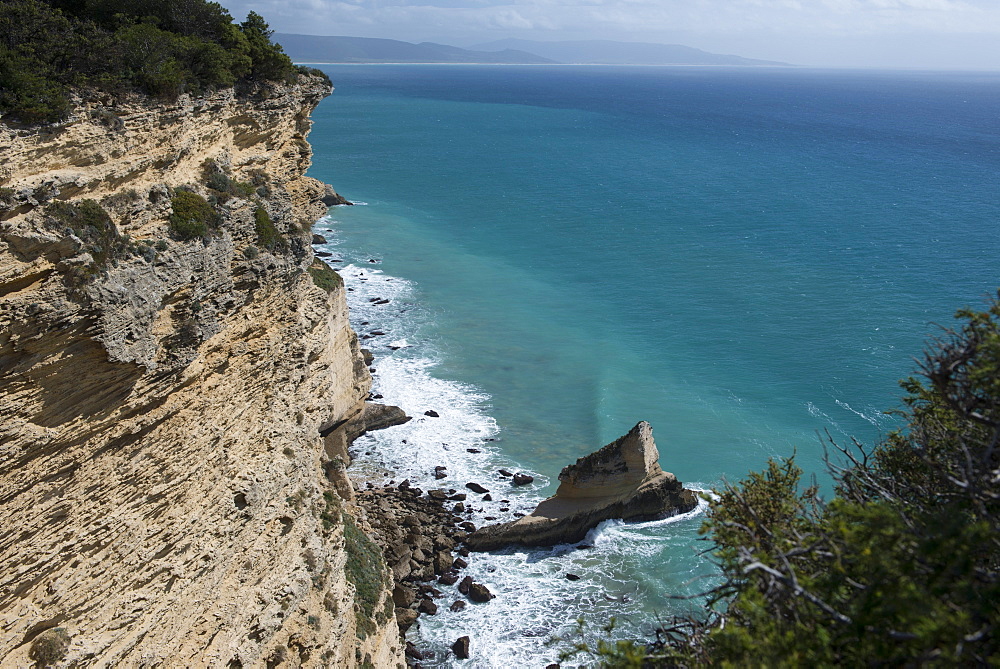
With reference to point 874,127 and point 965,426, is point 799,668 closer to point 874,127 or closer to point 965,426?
point 965,426

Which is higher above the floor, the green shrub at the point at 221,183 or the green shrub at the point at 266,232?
the green shrub at the point at 221,183

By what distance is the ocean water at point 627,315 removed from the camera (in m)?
30.0

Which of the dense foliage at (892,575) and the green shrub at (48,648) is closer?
the dense foliage at (892,575)

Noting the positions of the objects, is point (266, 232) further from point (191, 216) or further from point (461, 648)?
point (461, 648)

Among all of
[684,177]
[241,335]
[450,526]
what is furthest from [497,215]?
[241,335]

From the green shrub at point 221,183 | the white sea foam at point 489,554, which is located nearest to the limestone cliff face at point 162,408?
the green shrub at point 221,183

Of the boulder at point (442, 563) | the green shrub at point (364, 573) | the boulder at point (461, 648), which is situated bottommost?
the boulder at point (461, 648)

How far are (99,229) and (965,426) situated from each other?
15.1m

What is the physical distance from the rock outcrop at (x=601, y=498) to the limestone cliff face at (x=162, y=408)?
30.8ft

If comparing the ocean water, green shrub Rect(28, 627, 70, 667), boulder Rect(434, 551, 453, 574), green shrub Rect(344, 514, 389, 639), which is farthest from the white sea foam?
green shrub Rect(28, 627, 70, 667)

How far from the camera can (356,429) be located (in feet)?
121

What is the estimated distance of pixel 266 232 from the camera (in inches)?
738

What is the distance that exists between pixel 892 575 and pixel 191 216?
15019 mm

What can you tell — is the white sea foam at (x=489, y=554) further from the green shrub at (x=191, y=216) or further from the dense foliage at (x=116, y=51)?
the dense foliage at (x=116, y=51)
